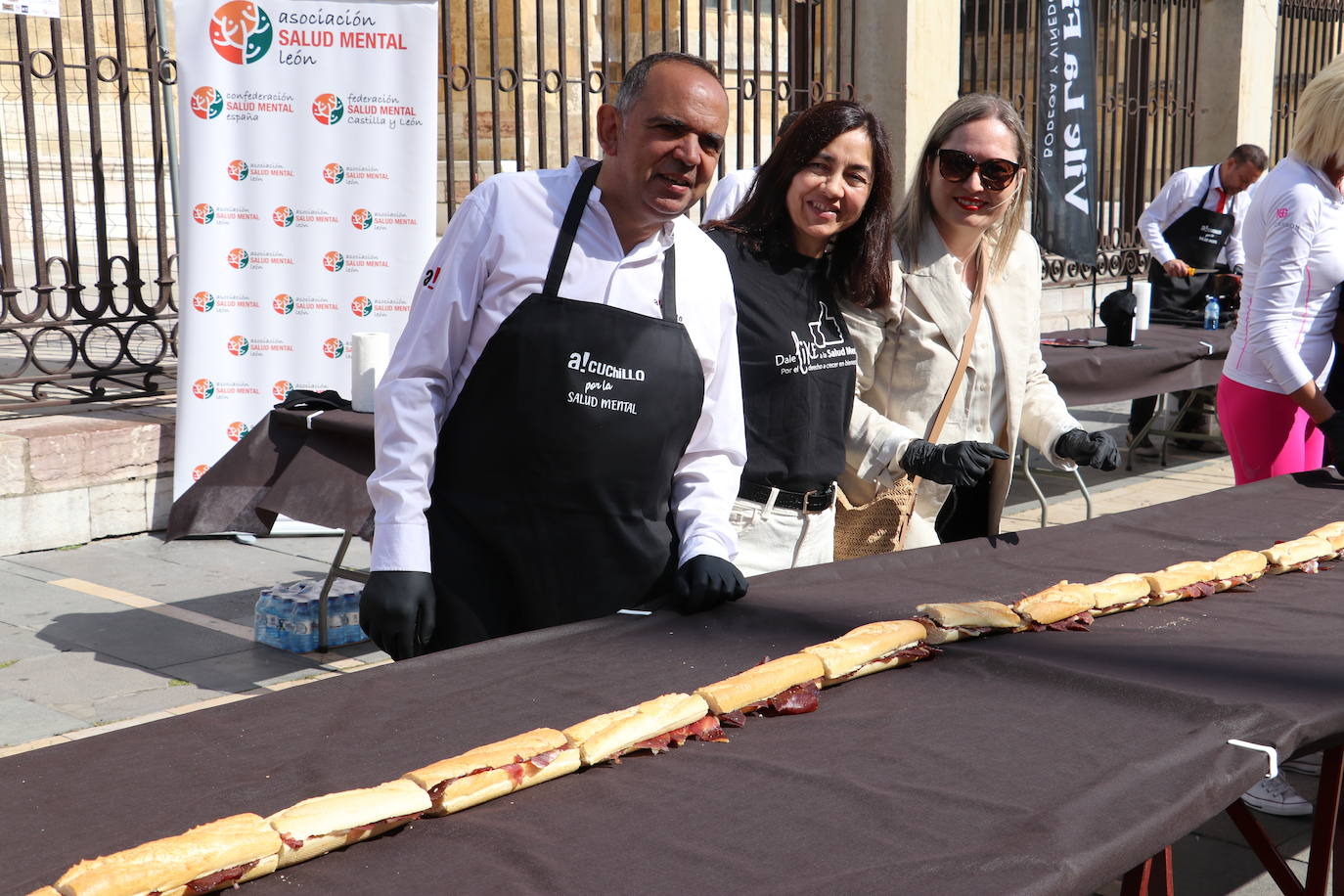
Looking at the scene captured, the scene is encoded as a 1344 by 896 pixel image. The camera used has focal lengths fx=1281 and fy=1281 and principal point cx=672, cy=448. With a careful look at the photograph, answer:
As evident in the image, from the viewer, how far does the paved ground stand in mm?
3066

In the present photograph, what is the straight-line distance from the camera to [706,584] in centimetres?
211

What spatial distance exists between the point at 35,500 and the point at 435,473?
3793mm

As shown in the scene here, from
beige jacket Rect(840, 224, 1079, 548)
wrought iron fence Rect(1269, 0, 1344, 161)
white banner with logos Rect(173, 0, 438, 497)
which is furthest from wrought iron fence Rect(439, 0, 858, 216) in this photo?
wrought iron fence Rect(1269, 0, 1344, 161)

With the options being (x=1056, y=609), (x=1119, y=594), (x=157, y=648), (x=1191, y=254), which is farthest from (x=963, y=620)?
(x=1191, y=254)

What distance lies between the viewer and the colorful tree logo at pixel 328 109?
18.5 ft

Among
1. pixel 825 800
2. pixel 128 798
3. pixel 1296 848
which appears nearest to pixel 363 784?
pixel 128 798

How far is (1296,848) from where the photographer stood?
2.97m

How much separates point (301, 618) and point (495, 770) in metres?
3.02

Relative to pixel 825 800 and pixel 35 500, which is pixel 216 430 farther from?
pixel 825 800

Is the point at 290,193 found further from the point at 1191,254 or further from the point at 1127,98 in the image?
the point at 1127,98

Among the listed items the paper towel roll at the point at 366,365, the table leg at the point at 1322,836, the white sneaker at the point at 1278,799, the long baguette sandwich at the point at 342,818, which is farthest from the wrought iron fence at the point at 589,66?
the long baguette sandwich at the point at 342,818

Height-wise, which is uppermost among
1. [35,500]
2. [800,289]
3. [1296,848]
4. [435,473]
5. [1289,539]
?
[800,289]

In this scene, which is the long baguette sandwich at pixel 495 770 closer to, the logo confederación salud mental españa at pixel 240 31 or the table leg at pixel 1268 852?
the table leg at pixel 1268 852

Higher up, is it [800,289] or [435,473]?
[800,289]
